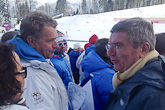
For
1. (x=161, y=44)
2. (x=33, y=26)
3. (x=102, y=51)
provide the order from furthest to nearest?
(x=102, y=51)
(x=161, y=44)
(x=33, y=26)

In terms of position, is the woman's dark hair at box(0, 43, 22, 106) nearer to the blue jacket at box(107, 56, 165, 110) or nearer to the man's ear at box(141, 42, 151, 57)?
the blue jacket at box(107, 56, 165, 110)

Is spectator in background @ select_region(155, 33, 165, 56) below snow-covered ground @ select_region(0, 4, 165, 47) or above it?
below

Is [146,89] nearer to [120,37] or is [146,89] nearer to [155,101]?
[155,101]

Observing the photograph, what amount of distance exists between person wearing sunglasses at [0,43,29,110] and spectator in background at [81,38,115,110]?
1.23m

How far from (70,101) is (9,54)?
3.81 feet

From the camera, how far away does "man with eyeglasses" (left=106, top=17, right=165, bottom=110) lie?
3.28 ft

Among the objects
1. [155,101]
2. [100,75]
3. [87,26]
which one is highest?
[87,26]

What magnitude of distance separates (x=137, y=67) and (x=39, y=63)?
901 millimetres

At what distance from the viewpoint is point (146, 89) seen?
1014mm

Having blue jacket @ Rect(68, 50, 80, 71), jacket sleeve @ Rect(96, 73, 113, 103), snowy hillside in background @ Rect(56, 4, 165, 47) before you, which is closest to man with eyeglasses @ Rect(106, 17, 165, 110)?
jacket sleeve @ Rect(96, 73, 113, 103)

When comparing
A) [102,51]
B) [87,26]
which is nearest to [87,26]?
[87,26]

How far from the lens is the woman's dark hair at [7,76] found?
32.5 inches

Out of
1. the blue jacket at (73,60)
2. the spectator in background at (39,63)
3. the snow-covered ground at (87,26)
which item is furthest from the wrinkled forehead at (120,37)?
the snow-covered ground at (87,26)

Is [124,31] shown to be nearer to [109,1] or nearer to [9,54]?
[9,54]
